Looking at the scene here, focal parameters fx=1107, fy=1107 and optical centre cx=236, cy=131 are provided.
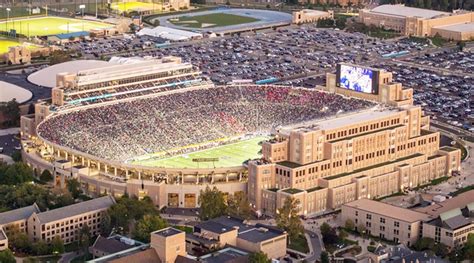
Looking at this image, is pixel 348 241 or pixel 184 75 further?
pixel 184 75

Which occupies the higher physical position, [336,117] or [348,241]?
[336,117]

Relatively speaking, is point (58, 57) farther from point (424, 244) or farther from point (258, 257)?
point (258, 257)

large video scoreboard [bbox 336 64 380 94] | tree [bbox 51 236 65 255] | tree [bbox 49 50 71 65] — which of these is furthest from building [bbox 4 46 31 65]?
tree [bbox 51 236 65 255]

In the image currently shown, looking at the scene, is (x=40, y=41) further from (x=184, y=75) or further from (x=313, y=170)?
(x=313, y=170)

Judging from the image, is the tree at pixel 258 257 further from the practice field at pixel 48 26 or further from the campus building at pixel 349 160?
the practice field at pixel 48 26

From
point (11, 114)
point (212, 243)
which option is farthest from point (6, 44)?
point (212, 243)

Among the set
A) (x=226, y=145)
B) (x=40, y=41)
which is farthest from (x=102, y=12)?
(x=226, y=145)

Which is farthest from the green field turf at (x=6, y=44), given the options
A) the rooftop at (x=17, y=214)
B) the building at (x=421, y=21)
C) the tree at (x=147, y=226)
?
the tree at (x=147, y=226)
